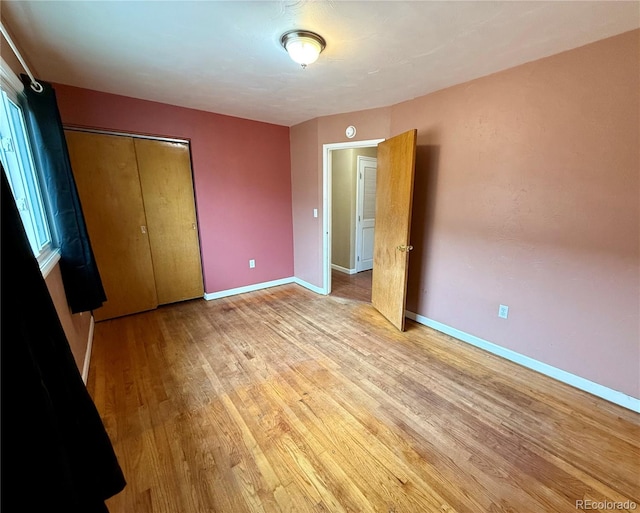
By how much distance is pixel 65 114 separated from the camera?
2.49 m

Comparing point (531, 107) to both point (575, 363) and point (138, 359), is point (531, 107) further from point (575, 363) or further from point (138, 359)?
point (138, 359)

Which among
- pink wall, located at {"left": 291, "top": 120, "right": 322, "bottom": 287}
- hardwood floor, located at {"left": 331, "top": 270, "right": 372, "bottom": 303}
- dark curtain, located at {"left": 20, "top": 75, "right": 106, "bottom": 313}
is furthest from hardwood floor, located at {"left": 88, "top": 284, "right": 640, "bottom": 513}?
pink wall, located at {"left": 291, "top": 120, "right": 322, "bottom": 287}

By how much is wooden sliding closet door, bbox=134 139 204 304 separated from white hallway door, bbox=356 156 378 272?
2.55m

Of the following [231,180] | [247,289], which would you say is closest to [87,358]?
[247,289]

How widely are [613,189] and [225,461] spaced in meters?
2.80

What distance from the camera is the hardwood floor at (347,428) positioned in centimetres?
130

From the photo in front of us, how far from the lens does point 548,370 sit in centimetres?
Answer: 212

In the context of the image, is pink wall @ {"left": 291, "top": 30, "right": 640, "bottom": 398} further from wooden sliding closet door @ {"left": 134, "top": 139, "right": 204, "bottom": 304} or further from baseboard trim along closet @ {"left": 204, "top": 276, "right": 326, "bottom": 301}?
wooden sliding closet door @ {"left": 134, "top": 139, "right": 204, "bottom": 304}

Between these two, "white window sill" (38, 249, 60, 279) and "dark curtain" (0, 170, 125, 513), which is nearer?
"dark curtain" (0, 170, 125, 513)

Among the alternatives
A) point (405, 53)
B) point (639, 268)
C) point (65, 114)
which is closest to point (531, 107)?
point (405, 53)

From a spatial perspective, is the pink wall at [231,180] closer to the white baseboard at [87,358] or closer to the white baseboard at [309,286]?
the white baseboard at [309,286]

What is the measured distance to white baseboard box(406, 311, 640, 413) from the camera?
6.00 ft

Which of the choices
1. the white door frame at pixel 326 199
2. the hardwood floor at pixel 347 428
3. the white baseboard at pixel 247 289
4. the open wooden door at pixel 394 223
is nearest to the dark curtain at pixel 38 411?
the hardwood floor at pixel 347 428

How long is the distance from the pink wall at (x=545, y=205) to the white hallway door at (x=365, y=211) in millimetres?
1806
